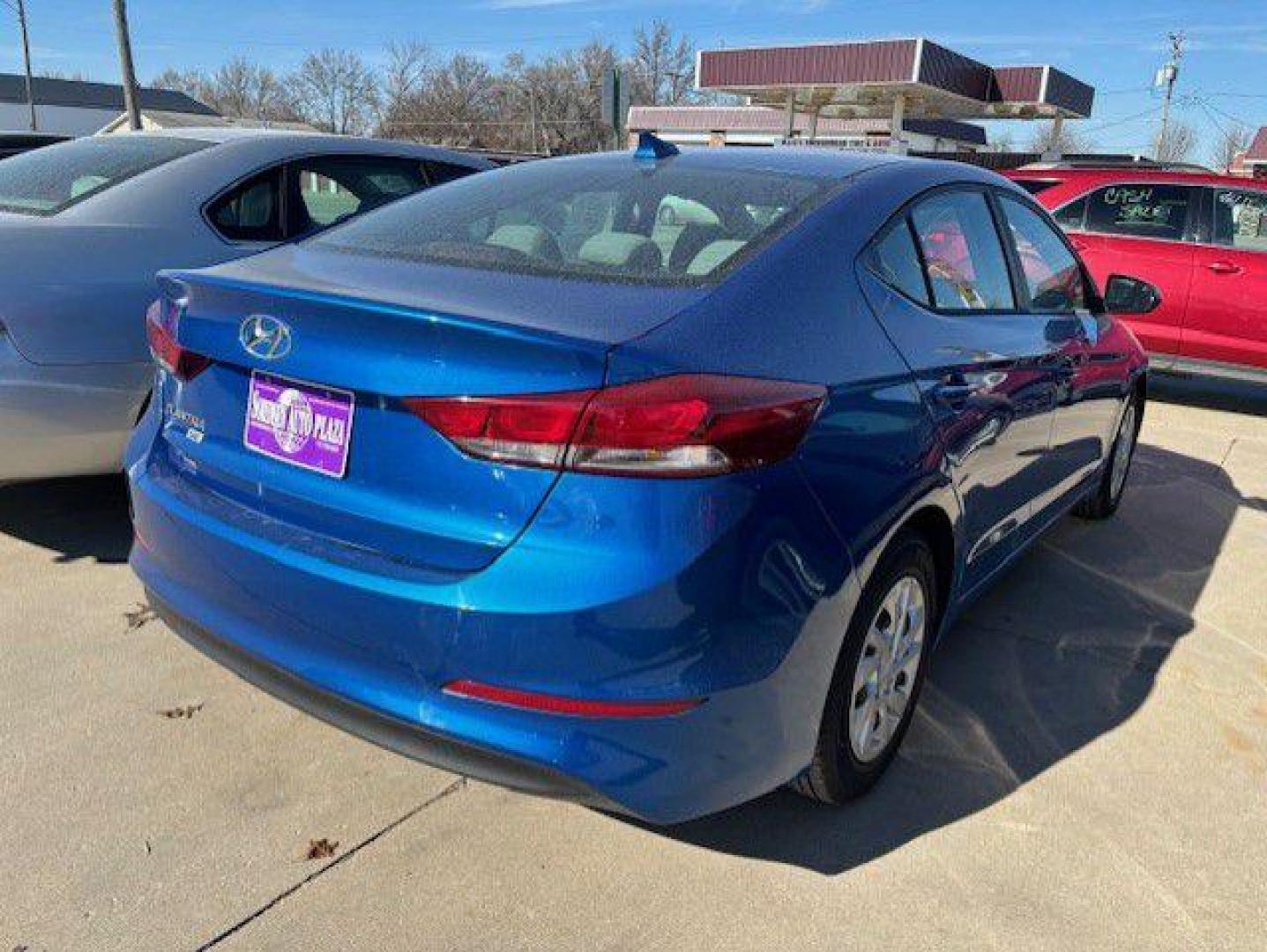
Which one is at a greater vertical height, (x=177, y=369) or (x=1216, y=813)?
(x=177, y=369)

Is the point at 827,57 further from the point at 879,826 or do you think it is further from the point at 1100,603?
the point at 879,826

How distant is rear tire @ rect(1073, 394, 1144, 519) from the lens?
4906mm

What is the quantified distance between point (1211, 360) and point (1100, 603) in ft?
15.8

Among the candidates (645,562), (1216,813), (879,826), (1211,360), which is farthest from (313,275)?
(1211,360)

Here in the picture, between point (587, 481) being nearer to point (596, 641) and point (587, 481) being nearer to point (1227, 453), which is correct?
point (596, 641)

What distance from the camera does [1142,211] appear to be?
8406 millimetres

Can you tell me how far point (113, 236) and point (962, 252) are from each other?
9.18ft

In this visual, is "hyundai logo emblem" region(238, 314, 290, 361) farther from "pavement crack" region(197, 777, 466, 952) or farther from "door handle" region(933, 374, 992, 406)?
"door handle" region(933, 374, 992, 406)

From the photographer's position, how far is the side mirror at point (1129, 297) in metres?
4.61

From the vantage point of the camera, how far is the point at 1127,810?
2.73 m

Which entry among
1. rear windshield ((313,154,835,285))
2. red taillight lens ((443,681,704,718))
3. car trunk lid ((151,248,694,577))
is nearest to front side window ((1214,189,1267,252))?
rear windshield ((313,154,835,285))

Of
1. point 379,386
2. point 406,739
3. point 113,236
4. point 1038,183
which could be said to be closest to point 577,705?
point 406,739

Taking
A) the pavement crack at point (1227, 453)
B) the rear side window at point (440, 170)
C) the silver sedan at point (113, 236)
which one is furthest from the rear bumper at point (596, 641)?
the pavement crack at point (1227, 453)

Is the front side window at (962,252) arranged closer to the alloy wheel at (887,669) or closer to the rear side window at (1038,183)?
the alloy wheel at (887,669)
